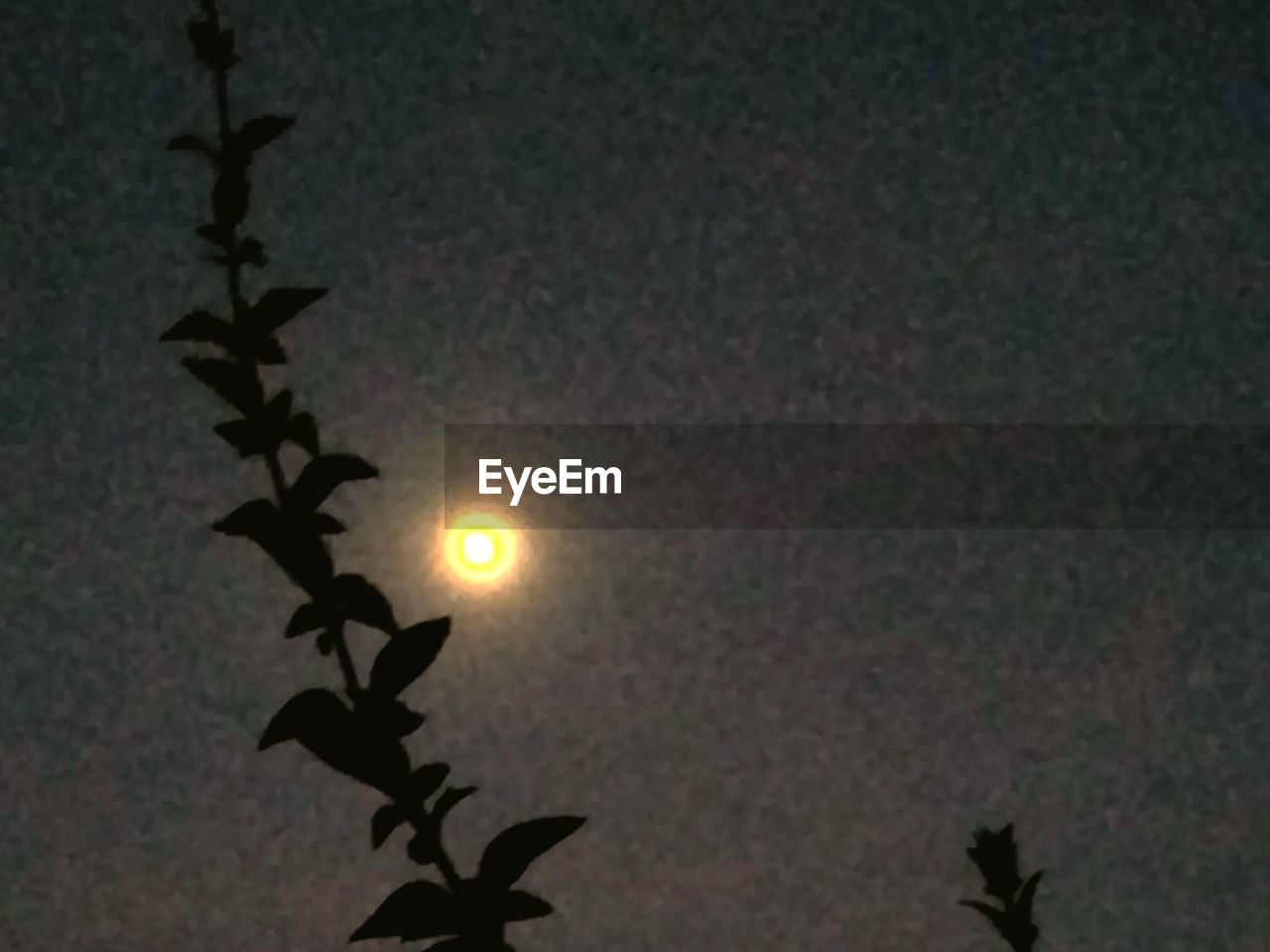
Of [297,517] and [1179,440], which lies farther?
[1179,440]

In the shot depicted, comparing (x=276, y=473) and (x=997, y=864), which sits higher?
(x=276, y=473)

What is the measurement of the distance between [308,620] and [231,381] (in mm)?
82

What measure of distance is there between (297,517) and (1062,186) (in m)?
1.03

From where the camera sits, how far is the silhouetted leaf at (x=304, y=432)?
30cm

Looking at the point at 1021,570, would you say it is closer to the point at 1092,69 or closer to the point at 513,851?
the point at 1092,69

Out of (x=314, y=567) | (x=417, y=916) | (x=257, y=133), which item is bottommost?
(x=417, y=916)

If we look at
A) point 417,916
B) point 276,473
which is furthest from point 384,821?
point 276,473

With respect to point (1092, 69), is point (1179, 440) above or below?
below

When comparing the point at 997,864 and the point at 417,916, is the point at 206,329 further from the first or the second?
the point at 997,864

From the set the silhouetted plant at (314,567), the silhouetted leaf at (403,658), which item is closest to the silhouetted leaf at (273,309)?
the silhouetted plant at (314,567)

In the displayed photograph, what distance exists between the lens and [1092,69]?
43.0 inches


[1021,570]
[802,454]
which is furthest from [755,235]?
[1021,570]

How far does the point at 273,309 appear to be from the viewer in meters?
0.29

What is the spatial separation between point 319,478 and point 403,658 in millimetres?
65
